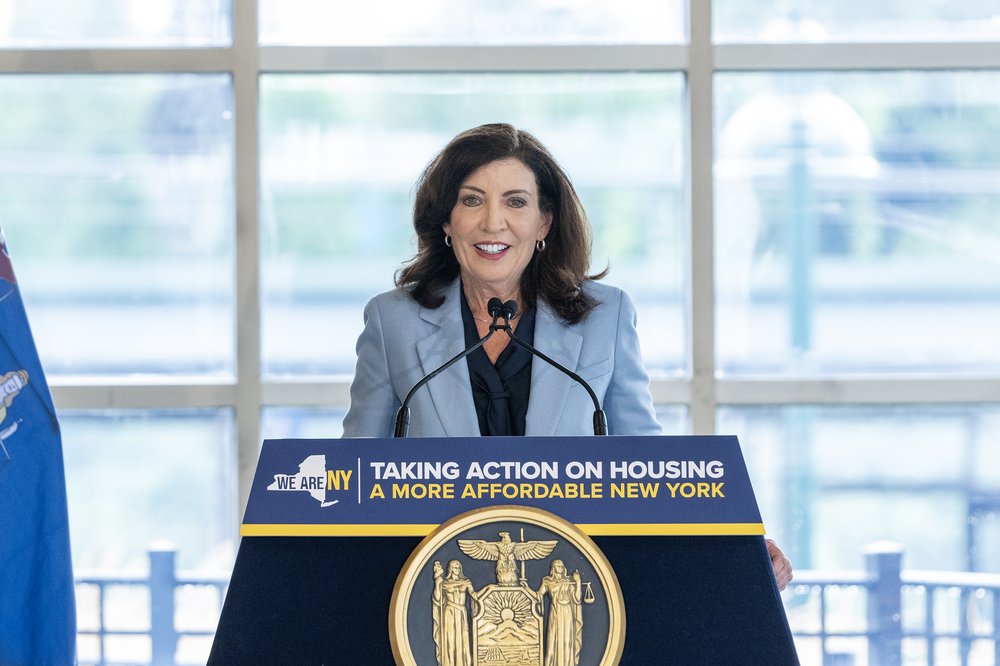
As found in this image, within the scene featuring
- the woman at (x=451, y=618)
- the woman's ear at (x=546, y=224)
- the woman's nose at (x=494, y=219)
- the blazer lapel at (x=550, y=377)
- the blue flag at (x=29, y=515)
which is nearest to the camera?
the woman at (x=451, y=618)

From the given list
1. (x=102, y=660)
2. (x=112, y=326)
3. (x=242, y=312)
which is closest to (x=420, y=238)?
(x=242, y=312)

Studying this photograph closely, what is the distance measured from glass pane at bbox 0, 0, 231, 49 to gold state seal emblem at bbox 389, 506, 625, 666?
2810 millimetres

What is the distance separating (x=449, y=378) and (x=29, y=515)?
103cm

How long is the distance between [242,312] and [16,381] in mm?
1218

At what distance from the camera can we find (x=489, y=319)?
6.62 ft

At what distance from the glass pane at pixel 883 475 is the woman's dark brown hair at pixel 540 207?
164 centimetres

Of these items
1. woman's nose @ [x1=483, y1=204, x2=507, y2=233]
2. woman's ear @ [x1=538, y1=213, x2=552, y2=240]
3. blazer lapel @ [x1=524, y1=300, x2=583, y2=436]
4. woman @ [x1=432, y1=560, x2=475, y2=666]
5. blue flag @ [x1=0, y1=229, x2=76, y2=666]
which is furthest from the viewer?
blue flag @ [x1=0, y1=229, x2=76, y2=666]

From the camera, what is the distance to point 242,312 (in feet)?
11.2

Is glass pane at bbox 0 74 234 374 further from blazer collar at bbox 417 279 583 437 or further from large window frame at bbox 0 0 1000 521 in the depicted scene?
blazer collar at bbox 417 279 583 437

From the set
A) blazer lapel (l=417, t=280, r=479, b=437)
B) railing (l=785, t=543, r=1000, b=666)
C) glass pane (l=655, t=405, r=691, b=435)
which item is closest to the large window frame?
glass pane (l=655, t=405, r=691, b=435)

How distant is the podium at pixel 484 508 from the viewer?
997 mm

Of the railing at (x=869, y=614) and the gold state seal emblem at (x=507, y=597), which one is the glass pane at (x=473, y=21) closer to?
the railing at (x=869, y=614)

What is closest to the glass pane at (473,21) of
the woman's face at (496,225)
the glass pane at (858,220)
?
the glass pane at (858,220)

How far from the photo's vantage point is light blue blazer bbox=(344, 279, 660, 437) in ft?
5.91
